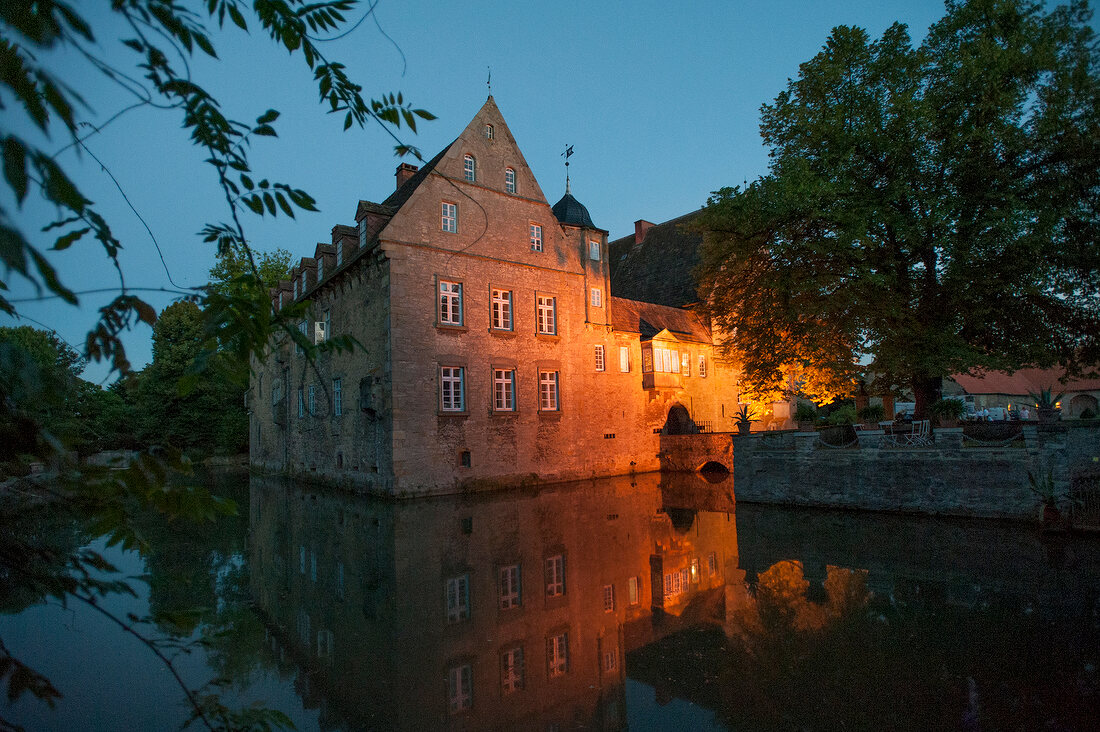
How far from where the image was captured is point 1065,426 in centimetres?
1173

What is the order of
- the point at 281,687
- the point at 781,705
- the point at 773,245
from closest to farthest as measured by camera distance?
the point at 781,705 → the point at 281,687 → the point at 773,245

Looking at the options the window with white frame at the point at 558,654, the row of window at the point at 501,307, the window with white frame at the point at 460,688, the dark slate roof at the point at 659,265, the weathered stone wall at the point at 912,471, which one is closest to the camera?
the window with white frame at the point at 460,688

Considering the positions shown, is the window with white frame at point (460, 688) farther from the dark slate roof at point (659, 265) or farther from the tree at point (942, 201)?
the dark slate roof at point (659, 265)

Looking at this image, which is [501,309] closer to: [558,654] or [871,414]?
[871,414]

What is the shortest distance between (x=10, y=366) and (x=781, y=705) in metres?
5.60

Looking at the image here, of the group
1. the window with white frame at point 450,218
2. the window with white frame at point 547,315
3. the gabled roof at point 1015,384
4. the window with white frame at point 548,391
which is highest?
the window with white frame at point 450,218

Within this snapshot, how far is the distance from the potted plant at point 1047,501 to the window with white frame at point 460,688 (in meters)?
12.0

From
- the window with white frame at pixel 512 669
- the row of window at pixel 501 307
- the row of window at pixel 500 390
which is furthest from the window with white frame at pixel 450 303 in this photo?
the window with white frame at pixel 512 669

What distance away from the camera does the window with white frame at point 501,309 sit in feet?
72.1

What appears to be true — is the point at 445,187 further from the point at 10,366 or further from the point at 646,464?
the point at 10,366

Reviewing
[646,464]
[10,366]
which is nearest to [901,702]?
[10,366]

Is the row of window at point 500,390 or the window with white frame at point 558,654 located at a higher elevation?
the row of window at point 500,390

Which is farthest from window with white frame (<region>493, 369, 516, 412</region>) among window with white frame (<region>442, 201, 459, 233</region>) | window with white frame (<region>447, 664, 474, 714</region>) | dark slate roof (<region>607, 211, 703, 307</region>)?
window with white frame (<region>447, 664, 474, 714</region>)

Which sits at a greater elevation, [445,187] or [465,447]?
[445,187]
